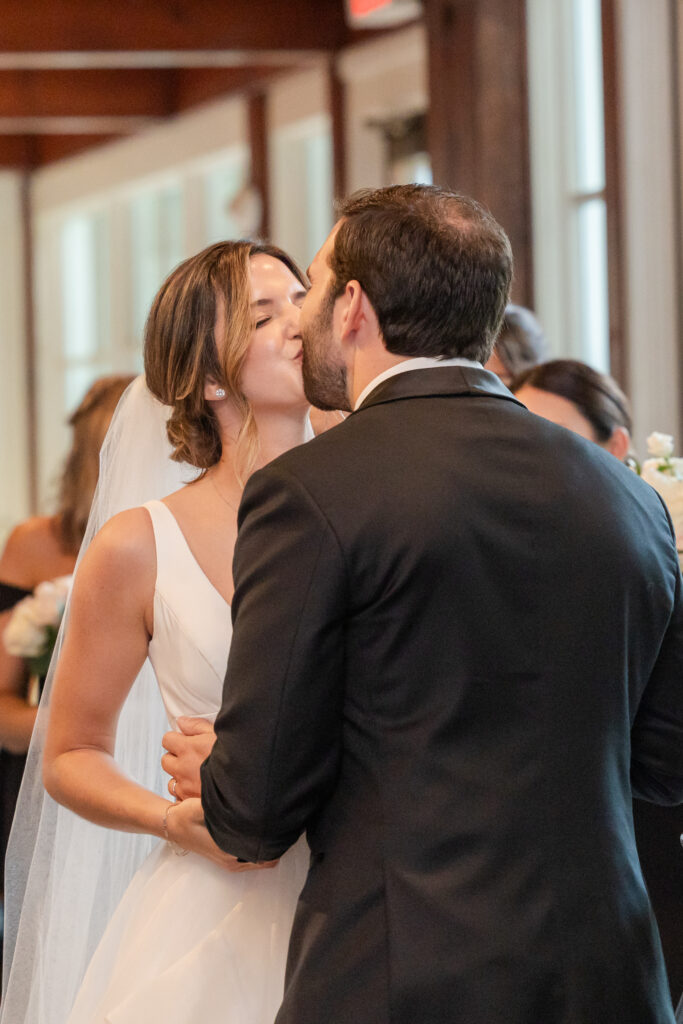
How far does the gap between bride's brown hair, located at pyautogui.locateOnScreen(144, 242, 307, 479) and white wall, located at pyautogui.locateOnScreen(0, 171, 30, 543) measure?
8.60m

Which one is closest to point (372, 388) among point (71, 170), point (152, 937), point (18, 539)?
point (152, 937)

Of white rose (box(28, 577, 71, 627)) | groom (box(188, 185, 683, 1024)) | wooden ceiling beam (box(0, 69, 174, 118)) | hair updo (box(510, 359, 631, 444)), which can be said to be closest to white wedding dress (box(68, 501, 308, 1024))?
groom (box(188, 185, 683, 1024))

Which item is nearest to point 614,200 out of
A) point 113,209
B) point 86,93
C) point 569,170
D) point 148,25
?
point 569,170

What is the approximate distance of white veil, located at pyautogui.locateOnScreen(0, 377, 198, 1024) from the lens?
2242mm

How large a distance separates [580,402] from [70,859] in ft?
5.28

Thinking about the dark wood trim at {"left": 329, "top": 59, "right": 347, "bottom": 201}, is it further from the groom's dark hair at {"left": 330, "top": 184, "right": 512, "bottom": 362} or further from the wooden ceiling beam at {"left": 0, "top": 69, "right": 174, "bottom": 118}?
the groom's dark hair at {"left": 330, "top": 184, "right": 512, "bottom": 362}

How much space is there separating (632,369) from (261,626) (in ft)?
12.0

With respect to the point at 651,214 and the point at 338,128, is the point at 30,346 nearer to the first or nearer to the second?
the point at 338,128

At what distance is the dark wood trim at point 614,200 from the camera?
4.85 meters

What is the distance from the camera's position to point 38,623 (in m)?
3.30

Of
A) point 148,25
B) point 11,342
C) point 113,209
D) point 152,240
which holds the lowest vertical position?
point 11,342

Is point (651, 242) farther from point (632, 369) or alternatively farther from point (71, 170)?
point (71, 170)

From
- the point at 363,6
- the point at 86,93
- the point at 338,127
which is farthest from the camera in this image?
the point at 86,93

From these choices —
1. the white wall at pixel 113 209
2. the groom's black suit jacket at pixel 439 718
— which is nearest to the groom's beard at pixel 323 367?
the groom's black suit jacket at pixel 439 718
